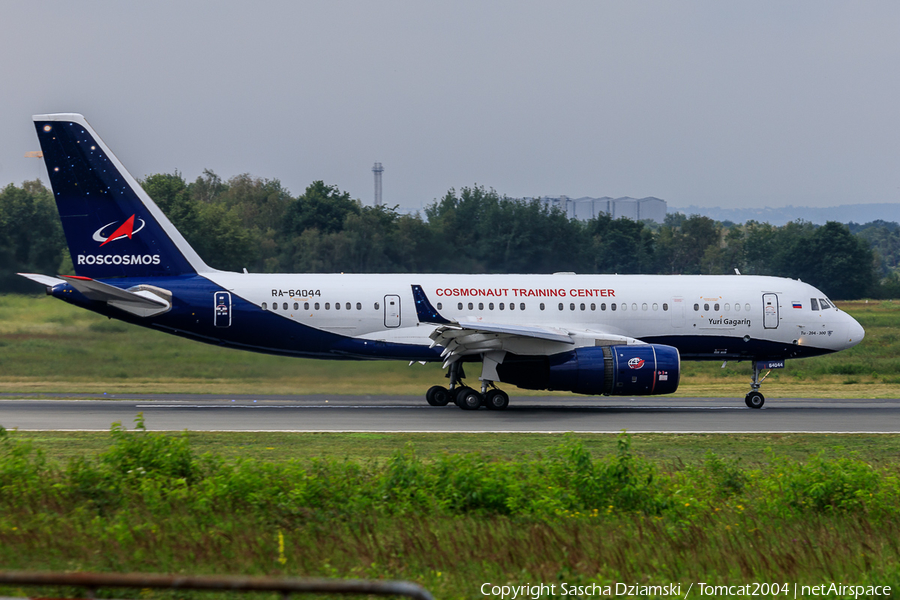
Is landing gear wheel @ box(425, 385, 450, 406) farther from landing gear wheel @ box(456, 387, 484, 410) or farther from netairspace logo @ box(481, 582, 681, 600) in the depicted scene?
netairspace logo @ box(481, 582, 681, 600)

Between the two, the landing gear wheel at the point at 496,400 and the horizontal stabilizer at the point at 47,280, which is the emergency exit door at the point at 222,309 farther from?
the landing gear wheel at the point at 496,400

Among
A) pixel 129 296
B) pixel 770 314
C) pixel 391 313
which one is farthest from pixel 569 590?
pixel 770 314

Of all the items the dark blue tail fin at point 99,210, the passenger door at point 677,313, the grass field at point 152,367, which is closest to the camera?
the dark blue tail fin at point 99,210

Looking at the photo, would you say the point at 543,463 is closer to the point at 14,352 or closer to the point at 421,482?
the point at 421,482

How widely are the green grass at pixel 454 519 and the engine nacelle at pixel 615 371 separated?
9648 mm

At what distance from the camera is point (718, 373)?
3731cm

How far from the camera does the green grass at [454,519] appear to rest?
854 centimetres

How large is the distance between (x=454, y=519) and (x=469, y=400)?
13955 millimetres

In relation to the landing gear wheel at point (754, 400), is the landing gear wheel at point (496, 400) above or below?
above

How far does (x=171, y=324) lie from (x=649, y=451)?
1368 centimetres

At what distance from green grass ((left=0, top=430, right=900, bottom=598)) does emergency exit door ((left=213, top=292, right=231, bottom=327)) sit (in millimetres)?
12004

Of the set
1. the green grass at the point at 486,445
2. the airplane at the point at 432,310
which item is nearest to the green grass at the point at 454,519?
the green grass at the point at 486,445

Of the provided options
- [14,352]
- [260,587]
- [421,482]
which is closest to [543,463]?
[421,482]

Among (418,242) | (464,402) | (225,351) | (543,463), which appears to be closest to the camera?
(543,463)
